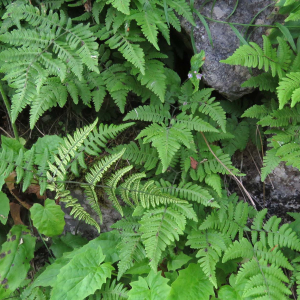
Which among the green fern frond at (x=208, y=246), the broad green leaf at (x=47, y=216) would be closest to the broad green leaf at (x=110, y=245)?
the broad green leaf at (x=47, y=216)

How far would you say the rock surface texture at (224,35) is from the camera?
3.17 meters

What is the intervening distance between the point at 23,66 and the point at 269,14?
260 centimetres

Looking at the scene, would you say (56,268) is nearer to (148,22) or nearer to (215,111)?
(215,111)

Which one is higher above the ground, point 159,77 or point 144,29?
point 144,29

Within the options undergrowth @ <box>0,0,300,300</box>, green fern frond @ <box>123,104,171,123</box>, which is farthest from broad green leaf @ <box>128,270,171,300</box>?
green fern frond @ <box>123,104,171,123</box>

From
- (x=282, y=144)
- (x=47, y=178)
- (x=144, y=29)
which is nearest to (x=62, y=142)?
(x=47, y=178)

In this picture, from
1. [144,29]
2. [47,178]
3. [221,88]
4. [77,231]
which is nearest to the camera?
[144,29]

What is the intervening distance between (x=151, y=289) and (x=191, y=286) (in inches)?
15.8

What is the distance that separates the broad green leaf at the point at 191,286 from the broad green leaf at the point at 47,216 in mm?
1348

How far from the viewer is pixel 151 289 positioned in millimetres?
2764

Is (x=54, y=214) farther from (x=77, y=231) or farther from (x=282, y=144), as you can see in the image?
(x=282, y=144)

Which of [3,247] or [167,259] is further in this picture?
[3,247]

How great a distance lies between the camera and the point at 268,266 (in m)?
2.84

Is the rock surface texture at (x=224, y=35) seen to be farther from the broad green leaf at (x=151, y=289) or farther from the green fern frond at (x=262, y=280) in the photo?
the broad green leaf at (x=151, y=289)
